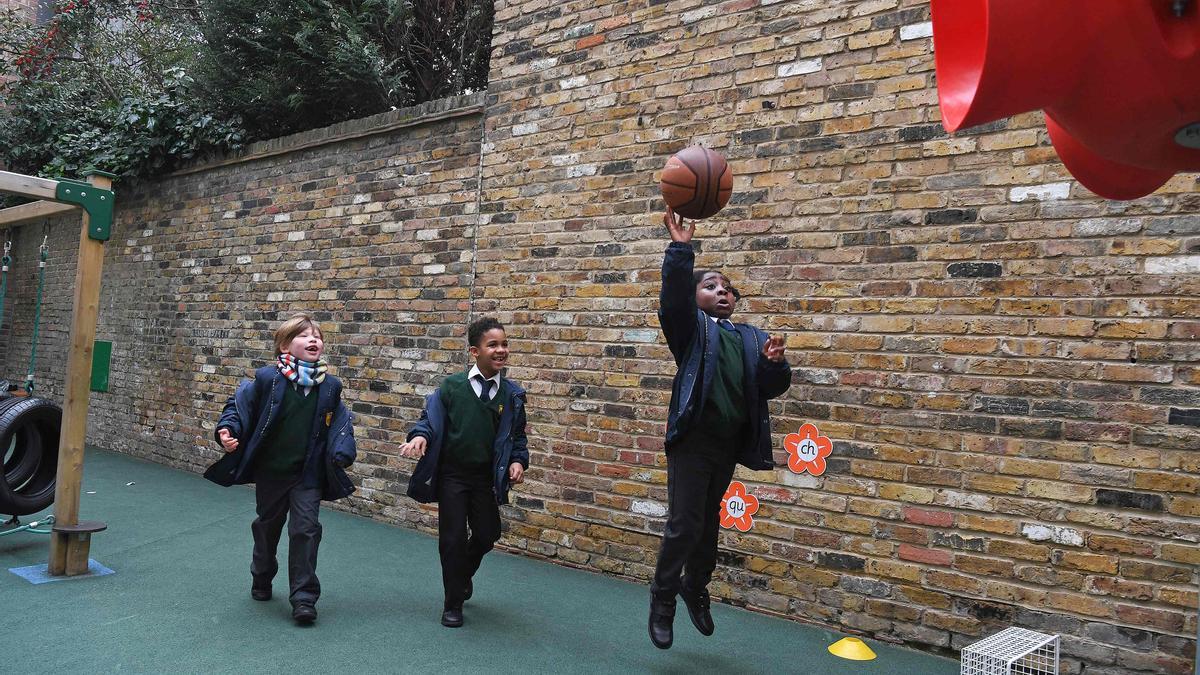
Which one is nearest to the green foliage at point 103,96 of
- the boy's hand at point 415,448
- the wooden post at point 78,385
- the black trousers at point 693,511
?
the wooden post at point 78,385

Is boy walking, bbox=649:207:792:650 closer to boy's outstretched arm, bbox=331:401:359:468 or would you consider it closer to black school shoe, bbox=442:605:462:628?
black school shoe, bbox=442:605:462:628

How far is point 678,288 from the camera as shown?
350 centimetres

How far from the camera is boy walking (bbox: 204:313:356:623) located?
4.39 meters

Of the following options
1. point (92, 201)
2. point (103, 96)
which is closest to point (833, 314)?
point (92, 201)

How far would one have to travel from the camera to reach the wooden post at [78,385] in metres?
4.88

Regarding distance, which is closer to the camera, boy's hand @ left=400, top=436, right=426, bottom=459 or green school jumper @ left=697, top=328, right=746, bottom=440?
green school jumper @ left=697, top=328, right=746, bottom=440

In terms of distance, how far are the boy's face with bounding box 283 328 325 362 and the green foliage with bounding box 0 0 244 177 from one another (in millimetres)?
4776

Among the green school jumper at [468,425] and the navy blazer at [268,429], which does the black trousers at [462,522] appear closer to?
the green school jumper at [468,425]

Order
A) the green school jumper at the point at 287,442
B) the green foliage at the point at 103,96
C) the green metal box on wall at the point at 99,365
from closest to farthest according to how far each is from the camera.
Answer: the green school jumper at the point at 287,442 → the green metal box on wall at the point at 99,365 → the green foliage at the point at 103,96

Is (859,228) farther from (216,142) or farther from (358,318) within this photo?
(216,142)

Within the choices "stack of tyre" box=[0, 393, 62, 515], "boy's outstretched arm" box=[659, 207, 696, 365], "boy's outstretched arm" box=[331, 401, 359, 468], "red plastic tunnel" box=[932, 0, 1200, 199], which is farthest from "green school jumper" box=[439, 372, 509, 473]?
"red plastic tunnel" box=[932, 0, 1200, 199]

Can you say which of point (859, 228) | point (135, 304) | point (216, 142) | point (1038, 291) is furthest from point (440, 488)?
point (135, 304)

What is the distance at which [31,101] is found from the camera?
10938 millimetres

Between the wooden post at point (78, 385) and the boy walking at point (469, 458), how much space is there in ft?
6.94
